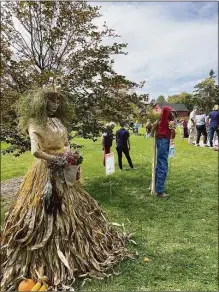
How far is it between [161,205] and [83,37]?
12.3 ft

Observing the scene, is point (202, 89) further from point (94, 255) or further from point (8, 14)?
point (94, 255)

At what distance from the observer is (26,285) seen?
3.71 metres

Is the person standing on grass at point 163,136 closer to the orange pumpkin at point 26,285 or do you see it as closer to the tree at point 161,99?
the tree at point 161,99

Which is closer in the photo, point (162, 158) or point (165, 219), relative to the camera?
point (165, 219)

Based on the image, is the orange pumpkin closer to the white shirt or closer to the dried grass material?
the dried grass material

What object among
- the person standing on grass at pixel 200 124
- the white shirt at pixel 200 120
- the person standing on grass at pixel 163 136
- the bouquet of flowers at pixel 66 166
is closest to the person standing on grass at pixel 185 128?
the person standing on grass at pixel 200 124

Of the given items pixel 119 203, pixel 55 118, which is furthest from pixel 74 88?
pixel 55 118

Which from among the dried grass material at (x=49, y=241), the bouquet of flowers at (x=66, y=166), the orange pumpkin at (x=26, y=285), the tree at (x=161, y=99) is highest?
the tree at (x=161, y=99)

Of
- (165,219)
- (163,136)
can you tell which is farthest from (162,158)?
(165,219)

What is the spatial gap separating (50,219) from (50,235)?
0.18m

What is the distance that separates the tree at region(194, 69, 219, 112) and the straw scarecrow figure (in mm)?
26942

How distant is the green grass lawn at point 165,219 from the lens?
4.11 metres

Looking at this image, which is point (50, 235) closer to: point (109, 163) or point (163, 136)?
point (109, 163)

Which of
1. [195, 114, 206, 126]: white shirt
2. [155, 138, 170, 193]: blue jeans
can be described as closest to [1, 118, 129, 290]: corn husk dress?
[155, 138, 170, 193]: blue jeans
